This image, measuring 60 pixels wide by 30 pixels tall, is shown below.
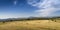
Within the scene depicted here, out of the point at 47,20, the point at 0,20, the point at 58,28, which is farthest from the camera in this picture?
the point at 47,20

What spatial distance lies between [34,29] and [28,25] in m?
0.88

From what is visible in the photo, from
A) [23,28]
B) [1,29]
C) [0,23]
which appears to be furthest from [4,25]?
A: [23,28]

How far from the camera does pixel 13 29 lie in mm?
Result: 7270

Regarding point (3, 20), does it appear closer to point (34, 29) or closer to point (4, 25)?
point (4, 25)

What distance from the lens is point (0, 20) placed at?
7.80m

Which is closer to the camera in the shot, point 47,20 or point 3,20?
→ point 3,20

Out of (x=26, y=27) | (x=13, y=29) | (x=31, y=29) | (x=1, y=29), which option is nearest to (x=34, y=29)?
(x=31, y=29)

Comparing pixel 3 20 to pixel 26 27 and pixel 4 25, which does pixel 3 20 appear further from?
pixel 26 27

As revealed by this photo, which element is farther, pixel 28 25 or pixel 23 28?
pixel 28 25

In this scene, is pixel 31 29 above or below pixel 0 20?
below

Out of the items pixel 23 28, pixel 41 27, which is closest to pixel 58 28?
pixel 41 27

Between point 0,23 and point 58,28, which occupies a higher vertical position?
point 0,23

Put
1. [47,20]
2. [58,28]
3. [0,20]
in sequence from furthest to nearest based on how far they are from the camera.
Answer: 1. [47,20]
2. [0,20]
3. [58,28]

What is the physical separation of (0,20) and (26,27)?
72.2 inches
